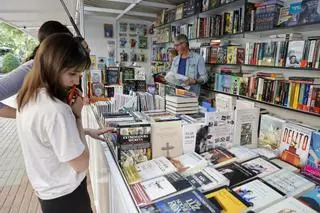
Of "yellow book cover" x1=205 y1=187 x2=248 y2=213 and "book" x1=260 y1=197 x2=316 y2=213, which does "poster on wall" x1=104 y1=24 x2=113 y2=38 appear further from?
"book" x1=260 y1=197 x2=316 y2=213

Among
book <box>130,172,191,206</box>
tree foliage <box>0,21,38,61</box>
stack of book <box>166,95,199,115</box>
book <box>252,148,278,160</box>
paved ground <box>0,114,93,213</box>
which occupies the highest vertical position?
→ tree foliage <box>0,21,38,61</box>

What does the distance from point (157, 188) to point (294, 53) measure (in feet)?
6.19

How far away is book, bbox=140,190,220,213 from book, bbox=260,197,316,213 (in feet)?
0.80

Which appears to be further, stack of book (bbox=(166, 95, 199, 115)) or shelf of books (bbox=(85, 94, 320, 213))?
stack of book (bbox=(166, 95, 199, 115))

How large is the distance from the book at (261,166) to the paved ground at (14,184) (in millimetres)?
2151

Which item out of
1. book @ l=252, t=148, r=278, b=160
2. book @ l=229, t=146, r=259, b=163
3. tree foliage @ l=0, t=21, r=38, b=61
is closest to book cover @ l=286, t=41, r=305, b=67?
book @ l=252, t=148, r=278, b=160

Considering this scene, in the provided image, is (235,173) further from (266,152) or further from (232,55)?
(232,55)

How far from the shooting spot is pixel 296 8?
2143 millimetres

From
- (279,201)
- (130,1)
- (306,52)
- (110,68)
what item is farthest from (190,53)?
(279,201)

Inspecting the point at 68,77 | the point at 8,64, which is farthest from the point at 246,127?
the point at 8,64

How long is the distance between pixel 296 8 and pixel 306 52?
0.45 m

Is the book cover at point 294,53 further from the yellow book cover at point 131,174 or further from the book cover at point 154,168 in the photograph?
the yellow book cover at point 131,174

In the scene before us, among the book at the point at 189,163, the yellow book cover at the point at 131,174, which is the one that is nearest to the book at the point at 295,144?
the book at the point at 189,163

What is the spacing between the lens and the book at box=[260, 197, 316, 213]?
37.5 inches
